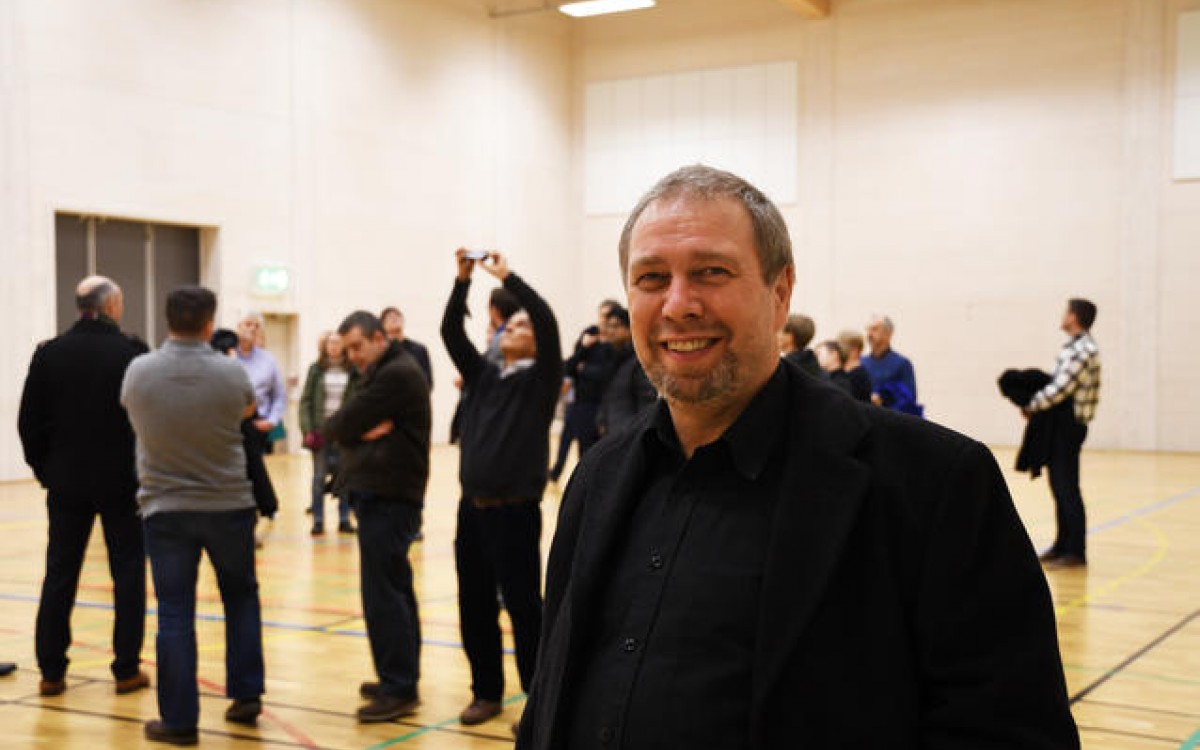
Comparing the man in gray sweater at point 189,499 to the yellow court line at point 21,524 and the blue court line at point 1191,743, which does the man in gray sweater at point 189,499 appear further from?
the yellow court line at point 21,524

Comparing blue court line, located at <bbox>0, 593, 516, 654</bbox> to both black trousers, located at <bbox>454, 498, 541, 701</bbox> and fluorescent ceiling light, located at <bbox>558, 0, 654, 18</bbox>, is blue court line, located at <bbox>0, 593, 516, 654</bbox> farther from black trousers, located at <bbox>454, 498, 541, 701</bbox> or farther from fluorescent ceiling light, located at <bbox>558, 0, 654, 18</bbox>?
fluorescent ceiling light, located at <bbox>558, 0, 654, 18</bbox>

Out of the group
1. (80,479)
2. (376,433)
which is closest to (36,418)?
(80,479)

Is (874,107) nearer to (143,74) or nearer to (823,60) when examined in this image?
(823,60)

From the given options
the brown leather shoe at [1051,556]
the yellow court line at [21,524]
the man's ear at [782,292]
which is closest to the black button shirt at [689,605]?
the man's ear at [782,292]

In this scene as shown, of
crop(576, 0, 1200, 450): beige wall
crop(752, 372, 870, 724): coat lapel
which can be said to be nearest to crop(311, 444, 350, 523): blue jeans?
crop(752, 372, 870, 724): coat lapel

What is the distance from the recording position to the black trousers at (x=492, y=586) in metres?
5.36

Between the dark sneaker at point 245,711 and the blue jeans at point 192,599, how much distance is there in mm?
33

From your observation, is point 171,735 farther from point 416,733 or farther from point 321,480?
point 321,480

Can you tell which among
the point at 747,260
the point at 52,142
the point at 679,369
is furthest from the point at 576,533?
the point at 52,142

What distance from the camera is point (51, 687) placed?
5.88m

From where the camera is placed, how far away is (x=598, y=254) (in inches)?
972

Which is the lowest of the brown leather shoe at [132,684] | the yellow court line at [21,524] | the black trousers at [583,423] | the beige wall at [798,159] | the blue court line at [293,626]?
the yellow court line at [21,524]

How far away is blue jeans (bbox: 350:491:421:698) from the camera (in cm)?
550

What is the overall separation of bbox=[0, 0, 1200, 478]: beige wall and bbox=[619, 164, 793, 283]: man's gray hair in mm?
15694
